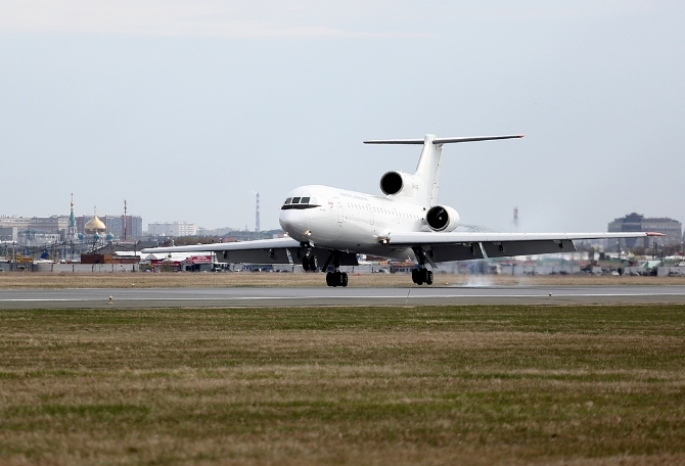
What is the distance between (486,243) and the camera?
51938mm

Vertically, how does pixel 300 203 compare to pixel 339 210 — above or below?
above

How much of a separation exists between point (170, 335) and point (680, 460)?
41.6ft

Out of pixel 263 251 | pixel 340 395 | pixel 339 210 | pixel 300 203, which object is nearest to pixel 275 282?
pixel 263 251

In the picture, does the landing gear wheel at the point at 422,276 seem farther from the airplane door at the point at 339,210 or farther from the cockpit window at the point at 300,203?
the cockpit window at the point at 300,203

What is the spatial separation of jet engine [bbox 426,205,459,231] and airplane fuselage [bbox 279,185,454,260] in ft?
6.71

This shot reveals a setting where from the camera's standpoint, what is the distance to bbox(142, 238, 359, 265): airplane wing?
51.8 metres

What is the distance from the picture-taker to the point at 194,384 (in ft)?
41.5

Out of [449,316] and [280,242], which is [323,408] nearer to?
[449,316]

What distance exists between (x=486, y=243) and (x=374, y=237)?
5165 mm

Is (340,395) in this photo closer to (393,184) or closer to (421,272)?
(421,272)

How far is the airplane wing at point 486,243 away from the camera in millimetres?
50062

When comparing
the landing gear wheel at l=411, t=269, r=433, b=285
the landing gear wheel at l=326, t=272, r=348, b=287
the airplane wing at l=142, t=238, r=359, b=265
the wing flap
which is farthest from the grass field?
the landing gear wheel at l=411, t=269, r=433, b=285

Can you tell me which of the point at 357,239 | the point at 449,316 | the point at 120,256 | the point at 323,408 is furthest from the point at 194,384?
the point at 120,256

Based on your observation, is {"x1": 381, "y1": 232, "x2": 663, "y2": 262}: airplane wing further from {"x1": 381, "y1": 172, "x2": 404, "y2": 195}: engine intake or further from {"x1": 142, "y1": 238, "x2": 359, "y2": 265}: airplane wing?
{"x1": 381, "y1": 172, "x2": 404, "y2": 195}: engine intake
